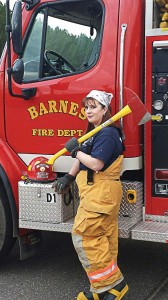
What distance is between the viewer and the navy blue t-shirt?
3.64 metres

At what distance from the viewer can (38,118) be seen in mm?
4309

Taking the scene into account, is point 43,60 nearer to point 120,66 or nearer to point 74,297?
point 120,66

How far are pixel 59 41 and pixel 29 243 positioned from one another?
1877 mm

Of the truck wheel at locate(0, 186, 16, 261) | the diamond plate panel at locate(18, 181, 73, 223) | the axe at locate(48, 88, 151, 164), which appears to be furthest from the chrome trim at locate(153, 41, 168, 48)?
the truck wheel at locate(0, 186, 16, 261)

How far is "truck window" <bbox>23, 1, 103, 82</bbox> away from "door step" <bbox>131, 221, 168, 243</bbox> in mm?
1471

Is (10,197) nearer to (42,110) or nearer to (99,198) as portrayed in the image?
(42,110)

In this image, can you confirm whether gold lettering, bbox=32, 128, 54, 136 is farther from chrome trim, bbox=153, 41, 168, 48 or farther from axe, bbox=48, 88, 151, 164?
chrome trim, bbox=153, 41, 168, 48

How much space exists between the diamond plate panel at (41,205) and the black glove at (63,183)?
0.08 m

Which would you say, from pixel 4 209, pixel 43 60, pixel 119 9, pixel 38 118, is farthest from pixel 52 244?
pixel 119 9

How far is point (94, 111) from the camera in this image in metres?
3.75

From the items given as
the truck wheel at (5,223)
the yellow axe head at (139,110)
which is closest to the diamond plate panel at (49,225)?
the truck wheel at (5,223)

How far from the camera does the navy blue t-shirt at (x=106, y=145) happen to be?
3.64 metres

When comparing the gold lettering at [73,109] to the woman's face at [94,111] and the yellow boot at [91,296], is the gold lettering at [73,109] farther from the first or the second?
the yellow boot at [91,296]

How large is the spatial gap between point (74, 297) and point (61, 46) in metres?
2.21
